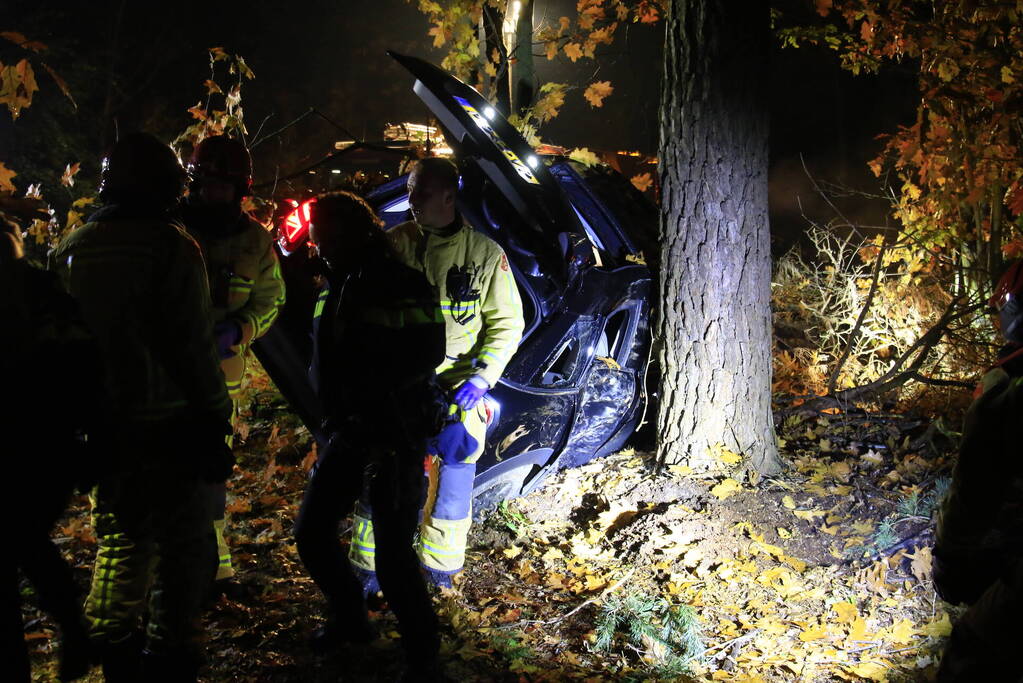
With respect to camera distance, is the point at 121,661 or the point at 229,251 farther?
the point at 229,251

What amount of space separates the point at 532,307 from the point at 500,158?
2.91ft

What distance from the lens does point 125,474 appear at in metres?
2.38

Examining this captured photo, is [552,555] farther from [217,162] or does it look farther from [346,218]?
[217,162]

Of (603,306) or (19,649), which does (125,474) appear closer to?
(19,649)

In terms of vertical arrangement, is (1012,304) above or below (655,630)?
above

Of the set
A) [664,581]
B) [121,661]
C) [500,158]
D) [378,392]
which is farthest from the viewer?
[500,158]

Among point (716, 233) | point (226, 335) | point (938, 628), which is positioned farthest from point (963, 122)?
point (226, 335)

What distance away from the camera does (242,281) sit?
340cm

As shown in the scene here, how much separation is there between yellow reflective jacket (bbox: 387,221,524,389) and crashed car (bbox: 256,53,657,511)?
40 cm

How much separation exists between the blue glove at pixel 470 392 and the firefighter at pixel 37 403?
1.54m

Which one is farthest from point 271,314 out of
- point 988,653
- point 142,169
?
point 988,653

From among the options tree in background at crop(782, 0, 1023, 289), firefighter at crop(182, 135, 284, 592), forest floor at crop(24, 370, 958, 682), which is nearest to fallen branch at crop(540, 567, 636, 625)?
forest floor at crop(24, 370, 958, 682)

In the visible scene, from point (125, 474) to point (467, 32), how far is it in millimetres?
8816

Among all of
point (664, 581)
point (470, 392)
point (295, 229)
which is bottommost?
point (664, 581)
